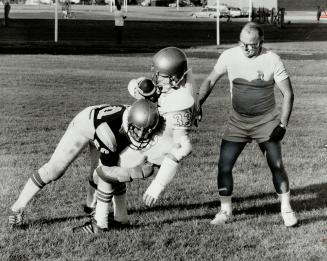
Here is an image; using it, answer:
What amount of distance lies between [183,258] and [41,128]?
21.9ft

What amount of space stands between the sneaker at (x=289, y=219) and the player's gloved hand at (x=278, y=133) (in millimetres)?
757

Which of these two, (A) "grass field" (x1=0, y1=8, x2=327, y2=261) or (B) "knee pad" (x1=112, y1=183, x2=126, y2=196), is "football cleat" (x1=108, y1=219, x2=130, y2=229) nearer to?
(A) "grass field" (x1=0, y1=8, x2=327, y2=261)

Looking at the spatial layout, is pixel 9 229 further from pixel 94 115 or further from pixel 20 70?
pixel 20 70

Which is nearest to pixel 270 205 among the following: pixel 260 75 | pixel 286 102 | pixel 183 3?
pixel 286 102

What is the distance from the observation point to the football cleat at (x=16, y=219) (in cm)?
644

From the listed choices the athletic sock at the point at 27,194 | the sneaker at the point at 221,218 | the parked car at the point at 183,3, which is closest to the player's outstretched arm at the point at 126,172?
the athletic sock at the point at 27,194

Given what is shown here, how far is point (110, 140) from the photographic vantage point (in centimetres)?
598

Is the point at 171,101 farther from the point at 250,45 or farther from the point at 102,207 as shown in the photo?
→ the point at 102,207

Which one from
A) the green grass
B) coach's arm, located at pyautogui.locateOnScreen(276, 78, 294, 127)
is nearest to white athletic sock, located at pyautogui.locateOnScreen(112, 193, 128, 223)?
the green grass

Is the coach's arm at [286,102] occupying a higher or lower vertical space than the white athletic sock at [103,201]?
higher

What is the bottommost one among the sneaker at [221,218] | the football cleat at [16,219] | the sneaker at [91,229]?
the sneaker at [221,218]

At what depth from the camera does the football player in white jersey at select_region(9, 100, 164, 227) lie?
5.82 m

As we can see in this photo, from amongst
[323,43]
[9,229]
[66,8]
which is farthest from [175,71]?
[66,8]

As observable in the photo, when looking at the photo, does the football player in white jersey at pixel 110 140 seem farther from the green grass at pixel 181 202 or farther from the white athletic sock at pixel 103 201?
the green grass at pixel 181 202
